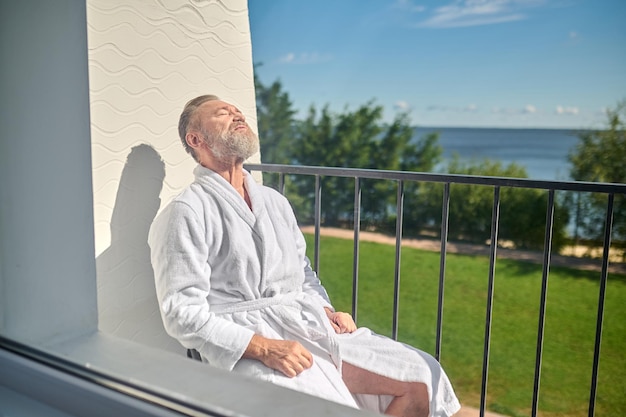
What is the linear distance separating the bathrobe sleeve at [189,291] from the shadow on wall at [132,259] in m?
0.26

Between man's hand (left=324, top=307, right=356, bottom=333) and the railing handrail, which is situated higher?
the railing handrail

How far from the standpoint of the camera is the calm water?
48.9ft

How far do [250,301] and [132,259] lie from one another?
46 centimetres

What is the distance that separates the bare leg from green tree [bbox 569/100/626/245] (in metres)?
10.9

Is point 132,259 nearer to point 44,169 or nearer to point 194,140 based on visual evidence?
point 194,140

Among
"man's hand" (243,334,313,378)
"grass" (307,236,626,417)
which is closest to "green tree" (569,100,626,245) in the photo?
"grass" (307,236,626,417)

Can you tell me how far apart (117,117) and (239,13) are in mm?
885

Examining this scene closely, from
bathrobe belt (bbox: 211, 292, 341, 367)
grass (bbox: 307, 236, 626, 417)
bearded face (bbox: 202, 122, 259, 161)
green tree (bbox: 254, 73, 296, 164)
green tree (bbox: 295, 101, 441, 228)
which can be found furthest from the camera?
green tree (bbox: 254, 73, 296, 164)

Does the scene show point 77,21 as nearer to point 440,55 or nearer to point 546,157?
point 546,157

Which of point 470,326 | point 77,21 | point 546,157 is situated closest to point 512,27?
point 546,157

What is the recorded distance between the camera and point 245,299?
4.74ft

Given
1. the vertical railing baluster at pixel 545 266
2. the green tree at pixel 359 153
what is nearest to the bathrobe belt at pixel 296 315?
the vertical railing baluster at pixel 545 266

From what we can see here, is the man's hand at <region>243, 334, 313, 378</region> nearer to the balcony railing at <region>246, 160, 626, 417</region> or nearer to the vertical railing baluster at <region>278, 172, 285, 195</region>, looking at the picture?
the balcony railing at <region>246, 160, 626, 417</region>

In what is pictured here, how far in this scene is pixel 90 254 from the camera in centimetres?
90
